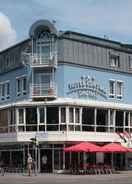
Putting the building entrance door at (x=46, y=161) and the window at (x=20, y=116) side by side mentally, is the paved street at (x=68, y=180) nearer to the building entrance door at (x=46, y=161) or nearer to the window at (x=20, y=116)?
the building entrance door at (x=46, y=161)

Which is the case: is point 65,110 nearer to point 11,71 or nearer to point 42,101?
point 42,101

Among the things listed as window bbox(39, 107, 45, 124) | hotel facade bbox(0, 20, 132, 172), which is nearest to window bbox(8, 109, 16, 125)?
hotel facade bbox(0, 20, 132, 172)

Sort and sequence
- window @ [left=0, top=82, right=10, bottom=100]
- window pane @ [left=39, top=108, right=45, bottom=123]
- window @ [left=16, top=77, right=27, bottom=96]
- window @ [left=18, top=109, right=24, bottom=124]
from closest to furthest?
window pane @ [left=39, top=108, right=45, bottom=123] < window @ [left=18, top=109, right=24, bottom=124] < window @ [left=16, top=77, right=27, bottom=96] < window @ [left=0, top=82, right=10, bottom=100]

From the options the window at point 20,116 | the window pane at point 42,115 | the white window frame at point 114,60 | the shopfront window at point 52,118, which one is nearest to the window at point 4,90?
the window at point 20,116

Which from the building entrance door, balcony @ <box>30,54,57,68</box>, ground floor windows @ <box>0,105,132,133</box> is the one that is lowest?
the building entrance door

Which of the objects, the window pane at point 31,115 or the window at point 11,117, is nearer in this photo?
the window pane at point 31,115

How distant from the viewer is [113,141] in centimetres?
4938

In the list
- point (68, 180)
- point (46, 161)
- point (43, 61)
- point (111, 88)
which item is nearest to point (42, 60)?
point (43, 61)

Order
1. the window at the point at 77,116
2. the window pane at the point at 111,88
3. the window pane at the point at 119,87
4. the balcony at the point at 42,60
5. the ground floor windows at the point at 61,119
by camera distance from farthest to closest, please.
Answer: the window pane at the point at 119,87 → the window pane at the point at 111,88 → the balcony at the point at 42,60 → the window at the point at 77,116 → the ground floor windows at the point at 61,119

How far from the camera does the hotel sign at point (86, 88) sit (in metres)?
48.6

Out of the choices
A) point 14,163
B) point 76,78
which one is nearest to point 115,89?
point 76,78

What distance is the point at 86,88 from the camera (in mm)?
49344

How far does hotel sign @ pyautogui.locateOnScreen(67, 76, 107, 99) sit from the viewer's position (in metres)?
48.6

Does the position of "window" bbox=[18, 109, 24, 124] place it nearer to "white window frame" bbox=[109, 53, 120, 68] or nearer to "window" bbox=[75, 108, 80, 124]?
"window" bbox=[75, 108, 80, 124]
